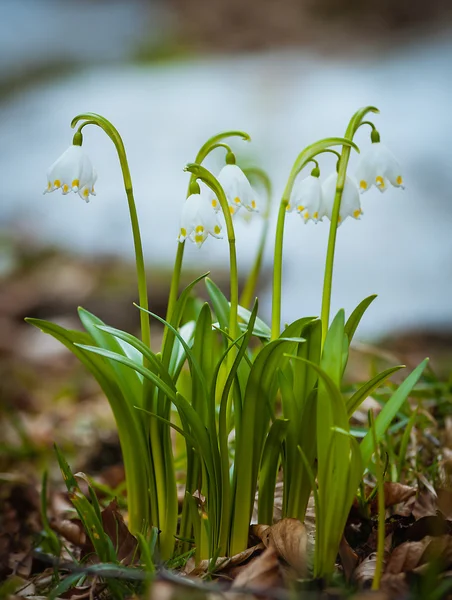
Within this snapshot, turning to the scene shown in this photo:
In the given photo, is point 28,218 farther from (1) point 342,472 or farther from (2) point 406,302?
(1) point 342,472

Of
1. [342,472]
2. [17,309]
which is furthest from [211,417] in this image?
[17,309]

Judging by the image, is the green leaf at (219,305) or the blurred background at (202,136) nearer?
the green leaf at (219,305)

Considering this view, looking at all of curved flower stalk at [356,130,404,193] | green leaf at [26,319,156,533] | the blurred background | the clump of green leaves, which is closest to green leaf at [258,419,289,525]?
the clump of green leaves

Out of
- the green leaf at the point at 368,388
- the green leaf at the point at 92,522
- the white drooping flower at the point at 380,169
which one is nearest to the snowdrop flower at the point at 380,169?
the white drooping flower at the point at 380,169

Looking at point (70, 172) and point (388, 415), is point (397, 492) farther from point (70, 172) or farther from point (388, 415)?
point (70, 172)

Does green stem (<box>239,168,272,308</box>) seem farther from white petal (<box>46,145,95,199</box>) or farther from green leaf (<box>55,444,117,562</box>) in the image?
green leaf (<box>55,444,117,562</box>)


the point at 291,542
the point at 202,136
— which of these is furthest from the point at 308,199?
the point at 202,136

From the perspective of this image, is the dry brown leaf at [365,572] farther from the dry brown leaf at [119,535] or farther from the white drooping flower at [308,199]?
the white drooping flower at [308,199]
